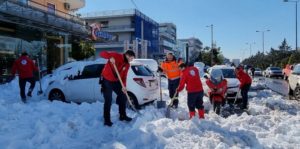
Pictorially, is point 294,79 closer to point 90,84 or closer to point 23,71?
point 90,84

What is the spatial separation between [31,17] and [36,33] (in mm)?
3969

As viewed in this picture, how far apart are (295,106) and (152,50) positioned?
243 feet

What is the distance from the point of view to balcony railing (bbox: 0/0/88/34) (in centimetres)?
1821

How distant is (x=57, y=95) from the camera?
13.3 metres

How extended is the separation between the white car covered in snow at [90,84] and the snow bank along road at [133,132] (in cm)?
224

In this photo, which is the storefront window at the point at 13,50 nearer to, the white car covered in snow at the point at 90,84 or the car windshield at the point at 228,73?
the white car covered in snow at the point at 90,84

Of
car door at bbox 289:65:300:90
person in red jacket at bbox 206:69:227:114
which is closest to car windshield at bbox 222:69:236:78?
car door at bbox 289:65:300:90

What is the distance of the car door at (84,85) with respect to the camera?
12.7 metres

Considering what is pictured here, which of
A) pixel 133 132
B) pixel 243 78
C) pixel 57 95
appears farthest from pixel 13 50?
pixel 133 132

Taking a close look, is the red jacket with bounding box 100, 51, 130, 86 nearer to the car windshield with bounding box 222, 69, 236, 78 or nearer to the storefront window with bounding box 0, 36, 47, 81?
the car windshield with bounding box 222, 69, 236, 78

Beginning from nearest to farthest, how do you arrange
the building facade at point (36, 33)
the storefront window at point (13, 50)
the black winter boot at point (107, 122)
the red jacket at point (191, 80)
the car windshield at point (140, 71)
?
the black winter boot at point (107, 122) < the red jacket at point (191, 80) < the car windshield at point (140, 71) < the building facade at point (36, 33) < the storefront window at point (13, 50)

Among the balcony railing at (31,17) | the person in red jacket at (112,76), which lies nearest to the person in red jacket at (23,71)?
the balcony railing at (31,17)

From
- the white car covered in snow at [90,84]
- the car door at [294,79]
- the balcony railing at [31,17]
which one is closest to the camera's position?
the white car covered in snow at [90,84]

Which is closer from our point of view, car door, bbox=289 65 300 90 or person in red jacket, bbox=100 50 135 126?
person in red jacket, bbox=100 50 135 126
